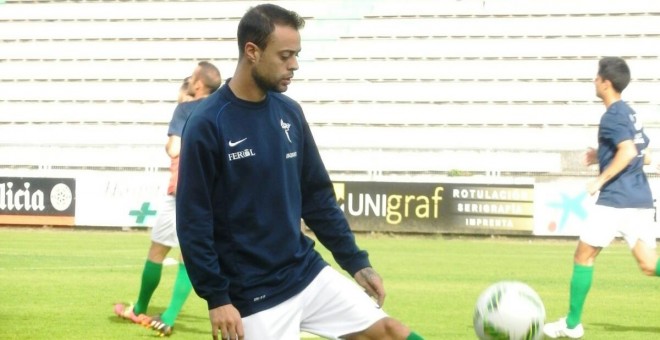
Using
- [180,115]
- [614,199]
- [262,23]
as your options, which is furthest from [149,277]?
[262,23]

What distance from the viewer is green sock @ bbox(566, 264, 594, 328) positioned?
926 centimetres

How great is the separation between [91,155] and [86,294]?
16.4 meters

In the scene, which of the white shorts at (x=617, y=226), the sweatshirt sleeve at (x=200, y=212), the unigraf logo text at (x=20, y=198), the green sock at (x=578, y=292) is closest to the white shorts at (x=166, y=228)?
the green sock at (x=578, y=292)

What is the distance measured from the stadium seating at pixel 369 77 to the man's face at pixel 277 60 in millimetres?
20185

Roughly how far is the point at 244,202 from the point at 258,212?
7 cm

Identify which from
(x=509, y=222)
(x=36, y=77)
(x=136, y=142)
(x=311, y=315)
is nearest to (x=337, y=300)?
(x=311, y=315)

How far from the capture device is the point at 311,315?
520cm

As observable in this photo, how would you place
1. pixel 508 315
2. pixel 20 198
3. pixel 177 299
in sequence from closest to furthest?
pixel 508 315 < pixel 177 299 < pixel 20 198

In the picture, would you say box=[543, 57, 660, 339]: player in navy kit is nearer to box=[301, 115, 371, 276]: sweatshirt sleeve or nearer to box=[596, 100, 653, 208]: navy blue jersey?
box=[596, 100, 653, 208]: navy blue jersey

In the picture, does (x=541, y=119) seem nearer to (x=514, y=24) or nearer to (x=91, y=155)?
(x=514, y=24)

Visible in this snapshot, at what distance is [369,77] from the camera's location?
28484mm

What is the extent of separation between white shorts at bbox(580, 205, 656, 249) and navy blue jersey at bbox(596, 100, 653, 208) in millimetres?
56

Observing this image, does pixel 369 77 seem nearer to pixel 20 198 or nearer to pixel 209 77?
pixel 20 198

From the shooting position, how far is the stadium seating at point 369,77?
26.9m
